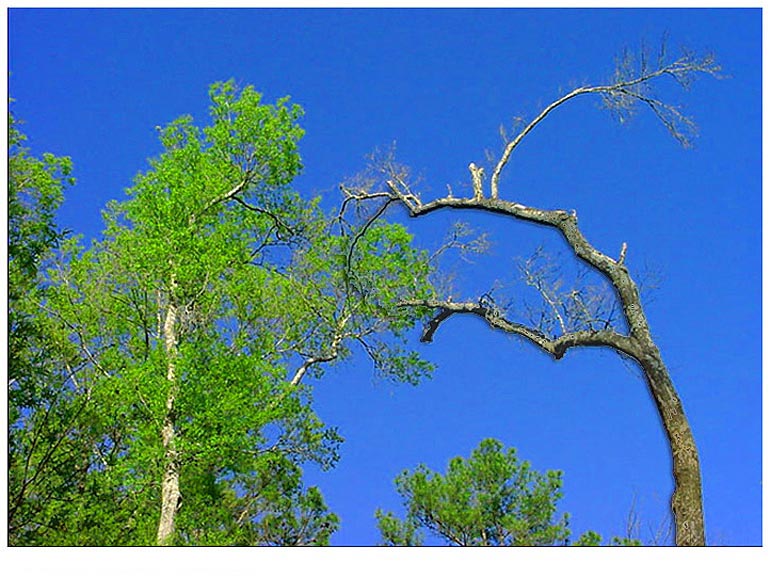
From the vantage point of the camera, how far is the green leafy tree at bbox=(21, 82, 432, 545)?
901 centimetres

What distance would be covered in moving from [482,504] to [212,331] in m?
4.07

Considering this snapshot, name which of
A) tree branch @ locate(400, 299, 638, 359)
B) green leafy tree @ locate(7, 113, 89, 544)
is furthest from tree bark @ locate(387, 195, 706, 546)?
green leafy tree @ locate(7, 113, 89, 544)

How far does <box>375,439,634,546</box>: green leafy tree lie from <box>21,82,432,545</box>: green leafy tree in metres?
1.57

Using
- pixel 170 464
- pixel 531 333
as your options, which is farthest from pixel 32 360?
pixel 531 333

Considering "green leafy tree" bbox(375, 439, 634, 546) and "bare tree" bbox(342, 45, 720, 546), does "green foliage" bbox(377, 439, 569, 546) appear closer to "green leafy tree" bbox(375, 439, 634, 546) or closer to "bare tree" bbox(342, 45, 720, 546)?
"green leafy tree" bbox(375, 439, 634, 546)

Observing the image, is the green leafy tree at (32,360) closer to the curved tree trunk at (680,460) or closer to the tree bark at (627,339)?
the tree bark at (627,339)

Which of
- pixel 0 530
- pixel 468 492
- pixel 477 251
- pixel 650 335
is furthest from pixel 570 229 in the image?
pixel 468 492

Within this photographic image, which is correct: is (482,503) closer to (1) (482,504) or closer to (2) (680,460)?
(1) (482,504)

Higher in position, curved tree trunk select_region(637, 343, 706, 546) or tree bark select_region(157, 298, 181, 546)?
tree bark select_region(157, 298, 181, 546)

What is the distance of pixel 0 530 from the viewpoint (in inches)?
231

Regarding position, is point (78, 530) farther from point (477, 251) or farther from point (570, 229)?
point (570, 229)

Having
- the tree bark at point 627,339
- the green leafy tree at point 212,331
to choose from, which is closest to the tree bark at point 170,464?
the green leafy tree at point 212,331

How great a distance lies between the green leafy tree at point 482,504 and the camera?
1131 centimetres

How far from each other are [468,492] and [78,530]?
15.8 ft
